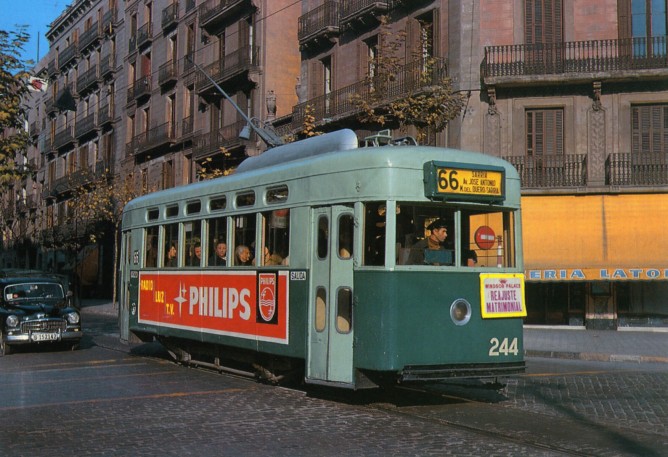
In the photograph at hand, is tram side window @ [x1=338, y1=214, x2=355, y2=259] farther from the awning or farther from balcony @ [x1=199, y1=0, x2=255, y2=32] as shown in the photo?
balcony @ [x1=199, y1=0, x2=255, y2=32]

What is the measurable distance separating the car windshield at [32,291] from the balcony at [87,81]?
38290mm

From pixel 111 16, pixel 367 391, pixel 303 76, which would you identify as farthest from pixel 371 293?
pixel 111 16

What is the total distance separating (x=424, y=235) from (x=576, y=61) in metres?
16.7

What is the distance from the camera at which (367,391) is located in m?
11.0

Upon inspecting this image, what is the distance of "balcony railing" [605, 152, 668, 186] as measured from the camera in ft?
78.2

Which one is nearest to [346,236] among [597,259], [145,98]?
[597,259]

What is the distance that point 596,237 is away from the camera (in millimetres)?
23297

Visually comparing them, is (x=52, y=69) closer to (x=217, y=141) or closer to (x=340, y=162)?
(x=217, y=141)

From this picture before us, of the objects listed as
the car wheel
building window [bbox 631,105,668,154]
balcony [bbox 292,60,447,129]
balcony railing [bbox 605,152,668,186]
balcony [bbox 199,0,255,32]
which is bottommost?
the car wheel

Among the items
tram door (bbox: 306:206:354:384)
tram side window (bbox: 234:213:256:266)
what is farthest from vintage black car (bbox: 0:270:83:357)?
tram door (bbox: 306:206:354:384)

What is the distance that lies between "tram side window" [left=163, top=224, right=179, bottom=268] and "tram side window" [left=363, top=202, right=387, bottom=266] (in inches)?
205

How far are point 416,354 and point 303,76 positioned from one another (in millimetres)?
25305

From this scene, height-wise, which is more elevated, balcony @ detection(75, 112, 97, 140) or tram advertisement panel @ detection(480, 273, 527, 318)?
balcony @ detection(75, 112, 97, 140)

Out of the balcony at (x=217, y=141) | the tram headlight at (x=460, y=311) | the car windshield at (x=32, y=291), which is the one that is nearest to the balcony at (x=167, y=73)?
the balcony at (x=217, y=141)
